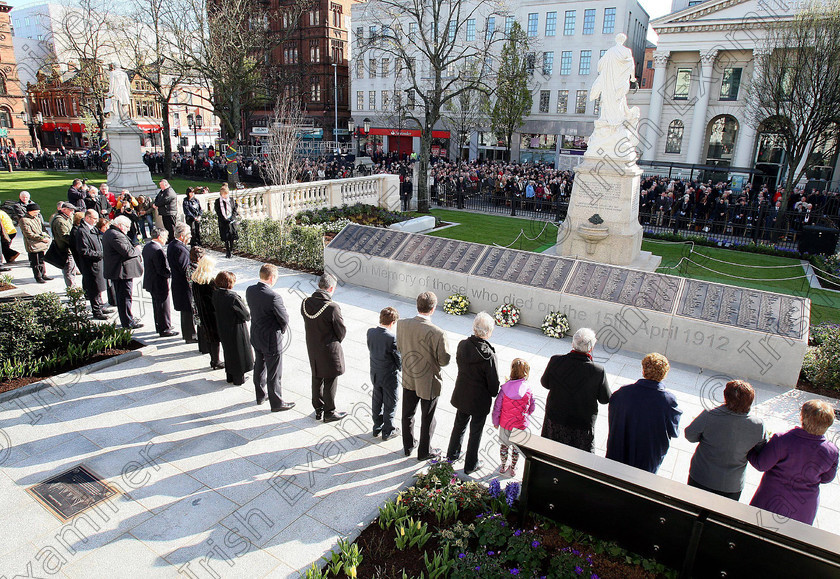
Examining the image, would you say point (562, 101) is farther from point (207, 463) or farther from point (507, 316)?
Result: point (207, 463)

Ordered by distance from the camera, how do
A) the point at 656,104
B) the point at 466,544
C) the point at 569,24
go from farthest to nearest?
the point at 569,24, the point at 656,104, the point at 466,544

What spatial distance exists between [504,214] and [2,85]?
62.4 metres

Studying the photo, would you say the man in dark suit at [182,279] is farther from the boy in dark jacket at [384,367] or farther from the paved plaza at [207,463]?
the boy in dark jacket at [384,367]

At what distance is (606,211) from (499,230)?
21.7 feet

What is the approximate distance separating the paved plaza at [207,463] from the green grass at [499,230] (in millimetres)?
9986

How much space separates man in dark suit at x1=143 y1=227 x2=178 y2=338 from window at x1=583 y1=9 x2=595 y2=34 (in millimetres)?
49777

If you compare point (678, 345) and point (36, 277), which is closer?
point (678, 345)

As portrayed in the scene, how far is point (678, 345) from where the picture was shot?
29.1ft

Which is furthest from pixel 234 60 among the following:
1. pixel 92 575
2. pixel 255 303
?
pixel 92 575

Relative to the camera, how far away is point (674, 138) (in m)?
42.3

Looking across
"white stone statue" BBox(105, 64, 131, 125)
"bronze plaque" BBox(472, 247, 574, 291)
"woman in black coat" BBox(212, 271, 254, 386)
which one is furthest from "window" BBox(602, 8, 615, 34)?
"woman in black coat" BBox(212, 271, 254, 386)

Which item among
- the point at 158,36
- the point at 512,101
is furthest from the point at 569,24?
the point at 158,36

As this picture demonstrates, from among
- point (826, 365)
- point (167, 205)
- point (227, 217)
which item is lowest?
point (826, 365)

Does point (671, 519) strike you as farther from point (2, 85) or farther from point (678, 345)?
point (2, 85)
